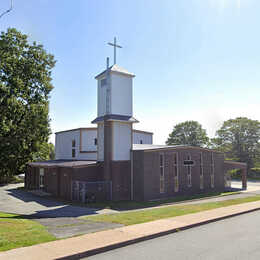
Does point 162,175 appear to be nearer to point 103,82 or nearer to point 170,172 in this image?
point 170,172

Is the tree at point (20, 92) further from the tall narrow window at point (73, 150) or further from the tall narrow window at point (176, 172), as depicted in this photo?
the tall narrow window at point (176, 172)

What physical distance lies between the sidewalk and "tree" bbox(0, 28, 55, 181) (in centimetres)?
1543

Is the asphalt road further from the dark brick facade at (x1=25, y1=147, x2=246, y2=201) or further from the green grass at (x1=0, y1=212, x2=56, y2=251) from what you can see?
the dark brick facade at (x1=25, y1=147, x2=246, y2=201)

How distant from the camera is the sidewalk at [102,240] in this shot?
715 centimetres

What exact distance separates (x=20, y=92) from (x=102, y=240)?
19.6 meters

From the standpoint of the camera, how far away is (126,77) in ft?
80.7

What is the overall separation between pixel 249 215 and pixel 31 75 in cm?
2155

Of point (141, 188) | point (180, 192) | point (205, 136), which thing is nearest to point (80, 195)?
point (141, 188)

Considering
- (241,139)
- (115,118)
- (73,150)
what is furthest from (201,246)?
(241,139)

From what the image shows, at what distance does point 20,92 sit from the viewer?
24016 millimetres

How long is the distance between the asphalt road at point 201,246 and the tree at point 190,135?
6008cm

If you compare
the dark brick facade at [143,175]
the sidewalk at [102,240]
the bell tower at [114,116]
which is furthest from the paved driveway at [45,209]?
the sidewalk at [102,240]

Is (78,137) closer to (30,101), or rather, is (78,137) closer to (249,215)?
(30,101)

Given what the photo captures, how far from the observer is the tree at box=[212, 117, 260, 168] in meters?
56.4
